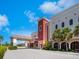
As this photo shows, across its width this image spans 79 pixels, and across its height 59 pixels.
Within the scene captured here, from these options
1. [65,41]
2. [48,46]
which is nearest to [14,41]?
[48,46]

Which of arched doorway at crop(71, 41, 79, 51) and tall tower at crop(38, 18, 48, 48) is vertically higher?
tall tower at crop(38, 18, 48, 48)

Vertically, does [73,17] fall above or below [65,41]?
above

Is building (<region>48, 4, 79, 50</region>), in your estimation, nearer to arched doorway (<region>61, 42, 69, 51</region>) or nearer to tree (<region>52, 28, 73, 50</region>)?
arched doorway (<region>61, 42, 69, 51</region>)

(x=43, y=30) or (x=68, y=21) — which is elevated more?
(x=68, y=21)

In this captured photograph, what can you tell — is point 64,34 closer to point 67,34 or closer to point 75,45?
point 67,34

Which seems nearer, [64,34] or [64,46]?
[64,34]

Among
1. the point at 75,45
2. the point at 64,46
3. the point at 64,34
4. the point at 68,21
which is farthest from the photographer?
the point at 64,46

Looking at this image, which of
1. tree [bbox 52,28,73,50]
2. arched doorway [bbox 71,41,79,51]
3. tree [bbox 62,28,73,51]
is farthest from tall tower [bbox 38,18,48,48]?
arched doorway [bbox 71,41,79,51]

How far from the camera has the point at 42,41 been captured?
228 feet

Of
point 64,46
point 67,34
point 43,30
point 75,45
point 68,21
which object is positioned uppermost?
point 68,21

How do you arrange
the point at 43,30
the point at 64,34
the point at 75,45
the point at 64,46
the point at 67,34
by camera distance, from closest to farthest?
the point at 67,34 < the point at 64,34 < the point at 75,45 < the point at 64,46 < the point at 43,30

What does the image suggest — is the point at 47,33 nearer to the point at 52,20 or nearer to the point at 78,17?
the point at 52,20

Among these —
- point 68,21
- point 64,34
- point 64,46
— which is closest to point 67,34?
point 64,34

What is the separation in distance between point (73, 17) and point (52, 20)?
12.0 m
